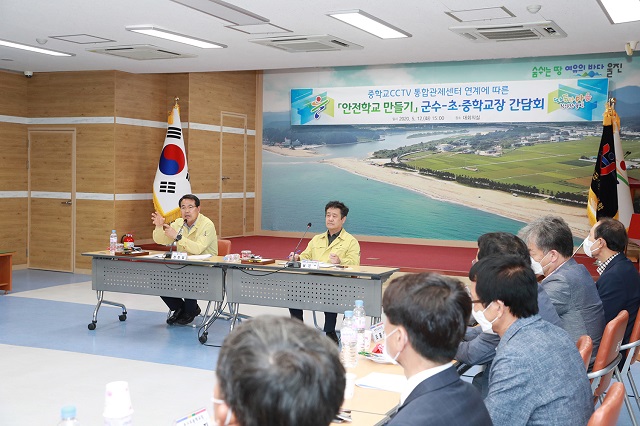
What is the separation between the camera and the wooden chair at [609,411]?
6.54ft

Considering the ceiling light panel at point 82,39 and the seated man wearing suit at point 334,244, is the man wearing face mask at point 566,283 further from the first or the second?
the ceiling light panel at point 82,39

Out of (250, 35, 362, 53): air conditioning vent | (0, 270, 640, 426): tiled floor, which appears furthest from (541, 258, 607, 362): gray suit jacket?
(250, 35, 362, 53): air conditioning vent

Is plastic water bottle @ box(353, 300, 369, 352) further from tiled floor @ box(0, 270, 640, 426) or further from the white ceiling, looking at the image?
the white ceiling

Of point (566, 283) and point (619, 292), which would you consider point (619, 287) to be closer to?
point (619, 292)

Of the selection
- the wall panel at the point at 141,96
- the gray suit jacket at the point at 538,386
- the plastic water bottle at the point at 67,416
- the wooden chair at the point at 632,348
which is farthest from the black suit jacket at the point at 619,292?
the wall panel at the point at 141,96

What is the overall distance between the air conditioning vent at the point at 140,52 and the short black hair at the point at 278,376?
283 inches

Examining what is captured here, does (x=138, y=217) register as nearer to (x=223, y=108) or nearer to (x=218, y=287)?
(x=223, y=108)

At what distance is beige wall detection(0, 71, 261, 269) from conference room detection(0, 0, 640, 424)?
3 cm

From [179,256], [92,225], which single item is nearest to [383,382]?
[179,256]

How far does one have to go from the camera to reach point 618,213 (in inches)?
366

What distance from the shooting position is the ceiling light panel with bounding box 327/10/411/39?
6238 mm

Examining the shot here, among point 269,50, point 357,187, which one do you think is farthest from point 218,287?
point 357,187

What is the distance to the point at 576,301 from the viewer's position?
3812 millimetres

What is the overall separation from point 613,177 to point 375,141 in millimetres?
4364
